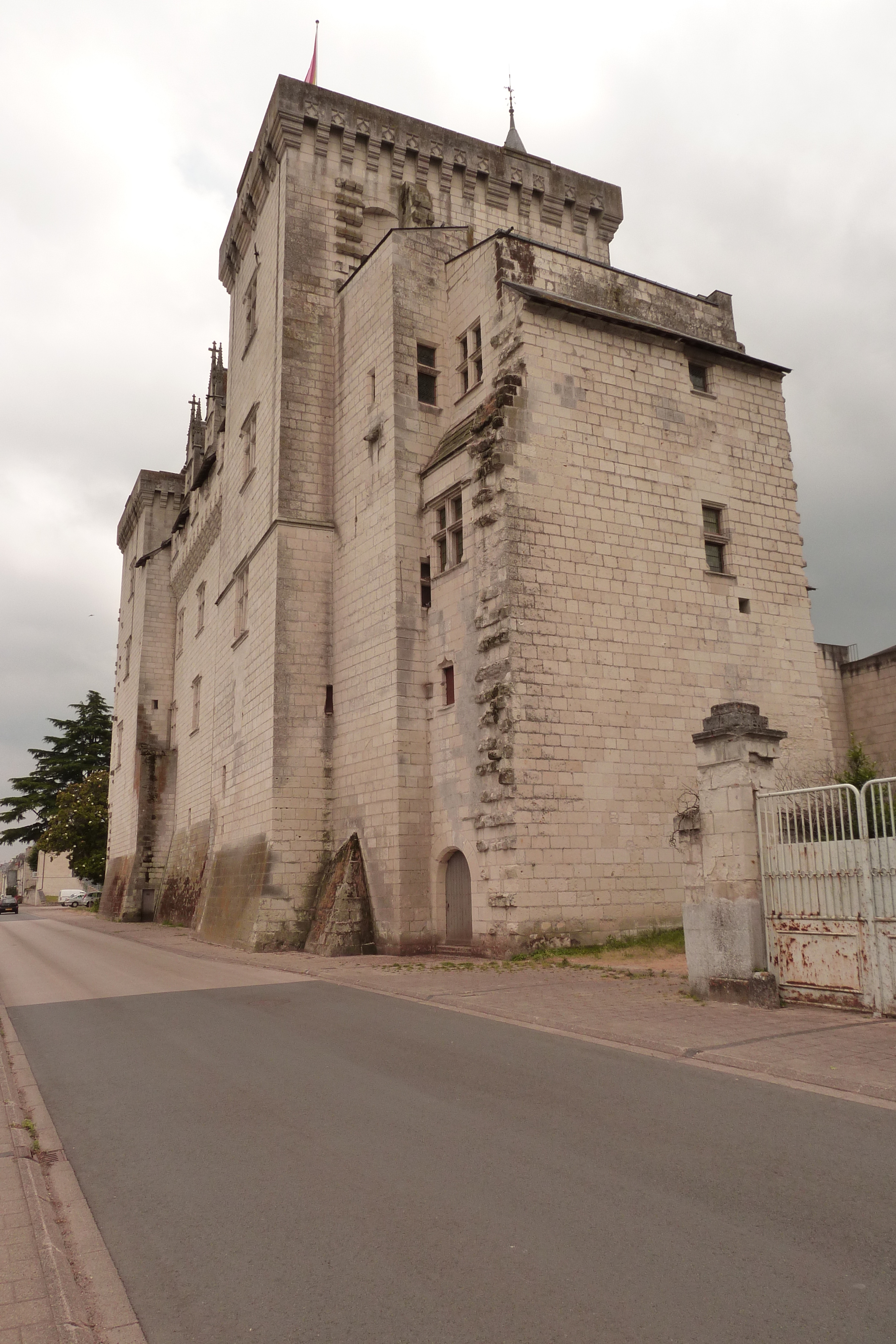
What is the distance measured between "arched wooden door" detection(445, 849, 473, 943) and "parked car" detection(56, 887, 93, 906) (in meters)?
55.0

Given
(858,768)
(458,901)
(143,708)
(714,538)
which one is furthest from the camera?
(143,708)

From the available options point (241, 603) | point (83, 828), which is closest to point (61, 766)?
point (83, 828)

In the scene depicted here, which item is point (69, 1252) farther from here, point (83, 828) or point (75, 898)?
point (75, 898)

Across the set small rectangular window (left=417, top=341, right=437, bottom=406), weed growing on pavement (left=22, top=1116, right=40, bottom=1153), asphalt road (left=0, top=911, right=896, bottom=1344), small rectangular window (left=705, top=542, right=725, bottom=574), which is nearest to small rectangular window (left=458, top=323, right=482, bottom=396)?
small rectangular window (left=417, top=341, right=437, bottom=406)

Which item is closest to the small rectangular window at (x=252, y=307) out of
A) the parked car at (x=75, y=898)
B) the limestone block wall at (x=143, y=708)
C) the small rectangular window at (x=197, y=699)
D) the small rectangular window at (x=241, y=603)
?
the small rectangular window at (x=241, y=603)

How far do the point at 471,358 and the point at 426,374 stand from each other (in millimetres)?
1209

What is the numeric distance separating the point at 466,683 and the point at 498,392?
5390mm

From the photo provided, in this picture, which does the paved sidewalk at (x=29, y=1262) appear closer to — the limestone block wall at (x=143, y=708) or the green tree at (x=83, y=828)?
the limestone block wall at (x=143, y=708)

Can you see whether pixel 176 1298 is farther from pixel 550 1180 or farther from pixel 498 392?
pixel 498 392

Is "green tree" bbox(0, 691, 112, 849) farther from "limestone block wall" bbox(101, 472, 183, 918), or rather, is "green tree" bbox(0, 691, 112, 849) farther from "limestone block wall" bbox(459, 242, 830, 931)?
"limestone block wall" bbox(459, 242, 830, 931)

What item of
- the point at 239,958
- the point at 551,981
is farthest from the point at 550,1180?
the point at 239,958

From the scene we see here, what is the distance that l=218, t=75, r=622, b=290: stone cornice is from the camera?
23.5 m

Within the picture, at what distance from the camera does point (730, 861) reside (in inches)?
405

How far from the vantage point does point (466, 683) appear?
57.0ft
